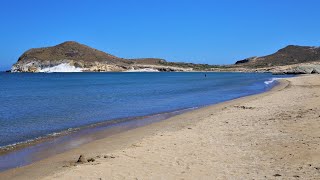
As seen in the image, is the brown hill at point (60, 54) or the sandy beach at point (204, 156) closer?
the sandy beach at point (204, 156)

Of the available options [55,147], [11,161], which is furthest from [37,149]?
[11,161]

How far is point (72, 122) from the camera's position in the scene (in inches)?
769

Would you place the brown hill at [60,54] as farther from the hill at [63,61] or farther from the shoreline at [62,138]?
the shoreline at [62,138]

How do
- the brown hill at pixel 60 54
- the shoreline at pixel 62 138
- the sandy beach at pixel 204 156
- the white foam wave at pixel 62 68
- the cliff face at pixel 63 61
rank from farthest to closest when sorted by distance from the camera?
the brown hill at pixel 60 54, the white foam wave at pixel 62 68, the cliff face at pixel 63 61, the shoreline at pixel 62 138, the sandy beach at pixel 204 156

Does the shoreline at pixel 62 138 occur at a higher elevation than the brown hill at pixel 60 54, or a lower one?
lower

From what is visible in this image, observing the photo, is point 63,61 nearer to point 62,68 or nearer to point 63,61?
point 63,61

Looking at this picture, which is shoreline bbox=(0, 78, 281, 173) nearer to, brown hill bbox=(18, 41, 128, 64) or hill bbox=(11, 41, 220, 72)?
hill bbox=(11, 41, 220, 72)

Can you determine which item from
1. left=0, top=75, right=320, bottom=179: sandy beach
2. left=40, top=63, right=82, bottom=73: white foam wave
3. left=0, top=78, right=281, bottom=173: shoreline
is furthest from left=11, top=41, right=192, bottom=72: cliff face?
left=0, top=75, right=320, bottom=179: sandy beach

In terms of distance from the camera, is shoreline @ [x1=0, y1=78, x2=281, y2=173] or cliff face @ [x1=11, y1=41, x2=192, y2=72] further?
cliff face @ [x1=11, y1=41, x2=192, y2=72]

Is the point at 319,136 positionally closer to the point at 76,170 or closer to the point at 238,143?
the point at 238,143

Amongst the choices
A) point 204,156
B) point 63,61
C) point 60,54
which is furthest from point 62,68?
point 204,156

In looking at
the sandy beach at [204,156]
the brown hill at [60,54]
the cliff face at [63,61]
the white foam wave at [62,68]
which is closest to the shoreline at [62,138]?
the sandy beach at [204,156]

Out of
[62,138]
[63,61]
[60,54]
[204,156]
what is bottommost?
[62,138]

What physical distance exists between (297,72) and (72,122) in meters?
102
